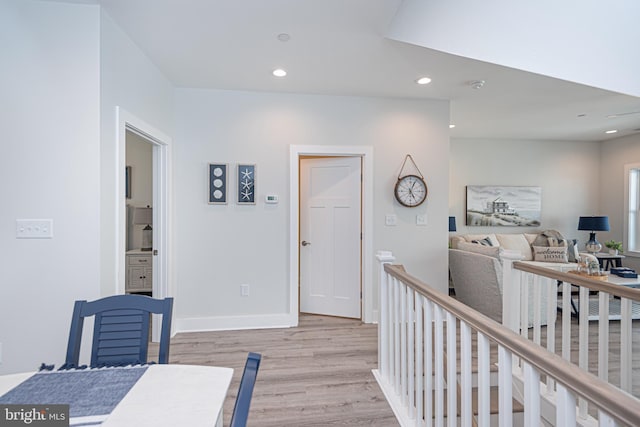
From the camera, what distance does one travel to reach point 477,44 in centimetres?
208

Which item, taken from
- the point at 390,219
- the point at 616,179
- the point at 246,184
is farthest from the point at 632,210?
the point at 246,184

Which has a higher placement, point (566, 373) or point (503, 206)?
point (503, 206)

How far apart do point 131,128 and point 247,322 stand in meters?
2.23

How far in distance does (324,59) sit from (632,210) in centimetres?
614

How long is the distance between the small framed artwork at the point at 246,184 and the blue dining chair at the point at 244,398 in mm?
2838

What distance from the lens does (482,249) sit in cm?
401

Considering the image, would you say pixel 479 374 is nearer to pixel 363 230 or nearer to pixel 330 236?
pixel 363 230

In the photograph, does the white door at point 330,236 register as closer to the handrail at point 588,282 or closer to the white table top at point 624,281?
the handrail at point 588,282

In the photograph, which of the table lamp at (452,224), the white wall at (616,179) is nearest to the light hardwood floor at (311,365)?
the table lamp at (452,224)

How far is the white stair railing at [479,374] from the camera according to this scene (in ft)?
2.60

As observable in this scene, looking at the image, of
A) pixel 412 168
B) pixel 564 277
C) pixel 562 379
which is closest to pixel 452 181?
pixel 412 168

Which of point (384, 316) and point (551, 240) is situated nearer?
point (384, 316)

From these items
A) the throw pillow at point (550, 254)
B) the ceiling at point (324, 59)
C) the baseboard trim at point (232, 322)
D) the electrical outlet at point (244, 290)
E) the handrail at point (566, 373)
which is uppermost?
the ceiling at point (324, 59)

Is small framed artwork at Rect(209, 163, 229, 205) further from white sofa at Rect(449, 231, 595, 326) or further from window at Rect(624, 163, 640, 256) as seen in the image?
window at Rect(624, 163, 640, 256)
